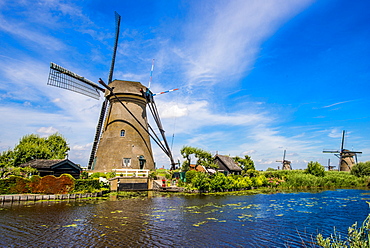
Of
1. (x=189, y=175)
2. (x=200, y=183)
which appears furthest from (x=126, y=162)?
(x=200, y=183)

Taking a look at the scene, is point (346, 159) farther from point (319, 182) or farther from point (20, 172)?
point (20, 172)

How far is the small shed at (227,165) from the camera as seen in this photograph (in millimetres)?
38188

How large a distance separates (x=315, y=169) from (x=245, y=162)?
1158 centimetres

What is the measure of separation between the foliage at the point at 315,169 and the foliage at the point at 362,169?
15.4 feet

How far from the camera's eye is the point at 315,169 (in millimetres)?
39594

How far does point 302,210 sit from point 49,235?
1345 centimetres

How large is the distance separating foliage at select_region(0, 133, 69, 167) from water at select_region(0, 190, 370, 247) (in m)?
13.5

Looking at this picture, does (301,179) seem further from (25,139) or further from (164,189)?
(25,139)

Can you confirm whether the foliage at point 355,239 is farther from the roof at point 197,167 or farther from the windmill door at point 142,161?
the roof at point 197,167

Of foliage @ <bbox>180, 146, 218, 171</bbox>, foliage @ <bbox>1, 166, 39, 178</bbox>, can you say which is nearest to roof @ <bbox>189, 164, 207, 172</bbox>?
foliage @ <bbox>180, 146, 218, 171</bbox>

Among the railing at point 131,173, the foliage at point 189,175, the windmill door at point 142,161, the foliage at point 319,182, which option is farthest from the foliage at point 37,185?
the foliage at point 319,182

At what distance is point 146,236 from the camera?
8.63 meters

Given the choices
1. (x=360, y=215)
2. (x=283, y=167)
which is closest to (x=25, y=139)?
(x=360, y=215)

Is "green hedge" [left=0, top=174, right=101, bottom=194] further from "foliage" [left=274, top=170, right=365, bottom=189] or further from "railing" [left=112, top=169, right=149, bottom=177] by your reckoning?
"foliage" [left=274, top=170, right=365, bottom=189]
